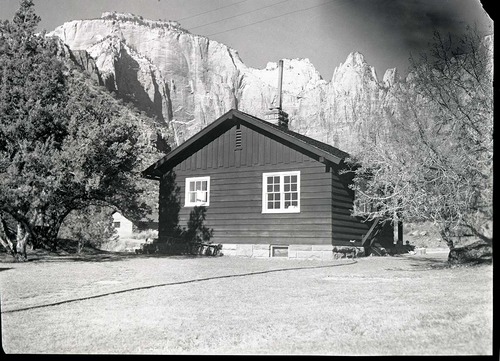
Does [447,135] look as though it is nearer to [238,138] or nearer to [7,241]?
[238,138]

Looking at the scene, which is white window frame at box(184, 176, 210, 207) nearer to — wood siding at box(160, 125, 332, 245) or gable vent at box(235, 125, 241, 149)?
wood siding at box(160, 125, 332, 245)

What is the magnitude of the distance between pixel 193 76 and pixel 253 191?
7789 mm

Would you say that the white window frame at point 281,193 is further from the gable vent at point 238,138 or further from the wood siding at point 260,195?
the gable vent at point 238,138

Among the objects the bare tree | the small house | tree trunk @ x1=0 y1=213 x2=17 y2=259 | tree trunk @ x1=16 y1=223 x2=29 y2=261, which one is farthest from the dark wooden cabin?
the small house

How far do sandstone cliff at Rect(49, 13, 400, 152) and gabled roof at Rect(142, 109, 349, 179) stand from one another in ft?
12.5

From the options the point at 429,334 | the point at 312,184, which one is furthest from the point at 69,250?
the point at 429,334

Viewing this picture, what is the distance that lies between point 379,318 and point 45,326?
3.31 meters

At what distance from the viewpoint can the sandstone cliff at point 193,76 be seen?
6688 millimetres

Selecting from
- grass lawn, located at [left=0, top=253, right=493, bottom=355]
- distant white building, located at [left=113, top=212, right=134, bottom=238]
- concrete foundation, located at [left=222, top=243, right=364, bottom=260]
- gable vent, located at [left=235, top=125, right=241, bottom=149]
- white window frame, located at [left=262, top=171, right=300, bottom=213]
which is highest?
gable vent, located at [left=235, top=125, right=241, bottom=149]

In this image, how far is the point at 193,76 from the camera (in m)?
7.27

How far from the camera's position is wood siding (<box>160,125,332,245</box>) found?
13914 mm

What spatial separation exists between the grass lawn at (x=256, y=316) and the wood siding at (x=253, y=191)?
19.2ft

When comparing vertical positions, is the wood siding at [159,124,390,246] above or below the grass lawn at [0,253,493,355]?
above
